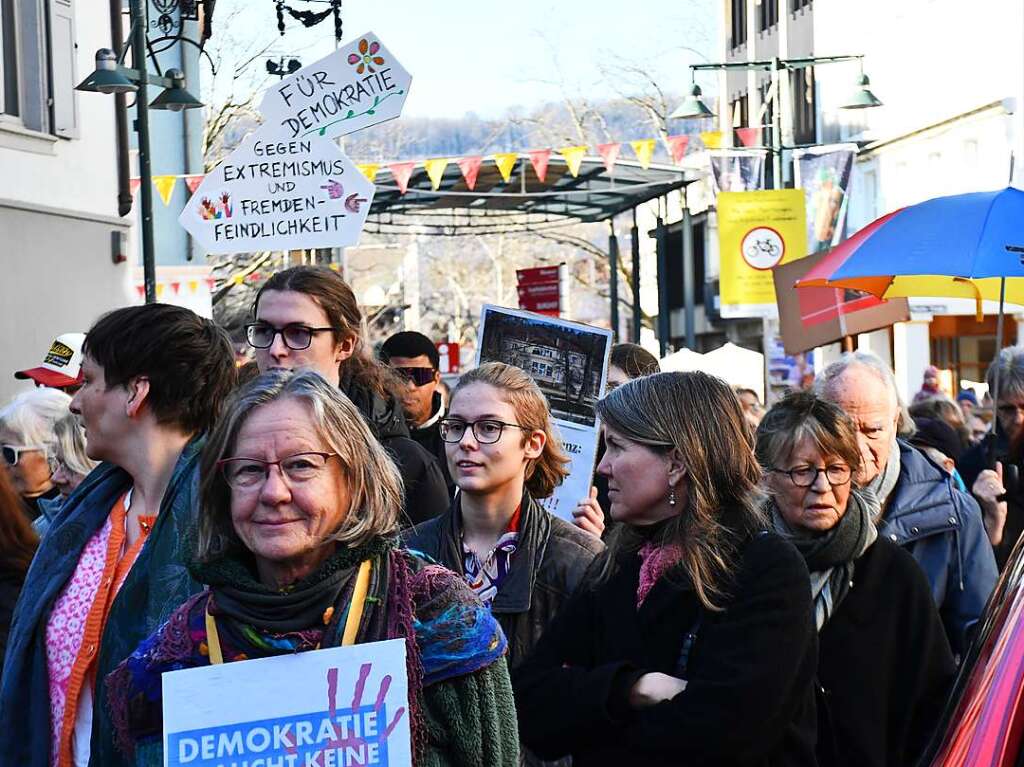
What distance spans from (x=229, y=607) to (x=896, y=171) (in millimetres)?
41519

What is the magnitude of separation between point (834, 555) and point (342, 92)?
390cm

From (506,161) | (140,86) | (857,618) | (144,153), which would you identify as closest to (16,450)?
(857,618)

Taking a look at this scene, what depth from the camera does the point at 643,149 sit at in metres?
22.8

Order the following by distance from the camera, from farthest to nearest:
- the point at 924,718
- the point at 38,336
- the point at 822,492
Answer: the point at 38,336, the point at 822,492, the point at 924,718

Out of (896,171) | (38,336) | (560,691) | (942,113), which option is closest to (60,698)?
(560,691)

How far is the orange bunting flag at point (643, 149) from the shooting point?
73.7 ft

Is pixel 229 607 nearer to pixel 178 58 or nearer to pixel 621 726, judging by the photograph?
pixel 621 726

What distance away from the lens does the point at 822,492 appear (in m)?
4.77

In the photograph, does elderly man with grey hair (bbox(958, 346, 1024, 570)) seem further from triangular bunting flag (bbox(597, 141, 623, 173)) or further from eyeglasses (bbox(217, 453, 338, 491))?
triangular bunting flag (bbox(597, 141, 623, 173))

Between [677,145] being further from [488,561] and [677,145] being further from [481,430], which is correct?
[488,561]

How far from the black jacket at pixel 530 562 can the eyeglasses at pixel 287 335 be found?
2.58 feet

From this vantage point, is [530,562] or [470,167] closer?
[530,562]

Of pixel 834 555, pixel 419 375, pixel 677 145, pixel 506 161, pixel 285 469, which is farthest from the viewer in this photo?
pixel 677 145

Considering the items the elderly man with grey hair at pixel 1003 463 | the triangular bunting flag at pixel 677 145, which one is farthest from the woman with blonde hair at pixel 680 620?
the triangular bunting flag at pixel 677 145
